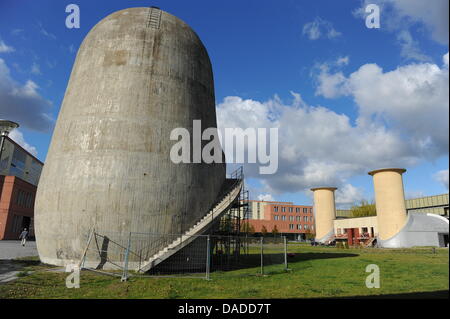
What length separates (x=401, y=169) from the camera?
45.6m

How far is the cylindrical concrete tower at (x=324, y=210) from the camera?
63438 millimetres

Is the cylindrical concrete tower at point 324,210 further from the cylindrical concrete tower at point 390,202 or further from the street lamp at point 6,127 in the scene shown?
the street lamp at point 6,127

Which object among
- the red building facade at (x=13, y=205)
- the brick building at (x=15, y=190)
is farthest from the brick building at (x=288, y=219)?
the red building facade at (x=13, y=205)

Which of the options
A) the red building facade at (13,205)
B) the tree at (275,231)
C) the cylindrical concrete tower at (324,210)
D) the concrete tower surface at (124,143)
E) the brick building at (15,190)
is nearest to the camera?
the concrete tower surface at (124,143)

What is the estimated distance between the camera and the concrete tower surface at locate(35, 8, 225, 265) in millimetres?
15180

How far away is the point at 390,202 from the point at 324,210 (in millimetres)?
19536

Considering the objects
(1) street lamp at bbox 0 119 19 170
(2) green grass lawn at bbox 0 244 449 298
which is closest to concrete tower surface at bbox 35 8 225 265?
(2) green grass lawn at bbox 0 244 449 298

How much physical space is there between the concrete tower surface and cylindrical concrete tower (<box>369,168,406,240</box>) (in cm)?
3691

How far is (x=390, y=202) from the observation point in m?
45.9

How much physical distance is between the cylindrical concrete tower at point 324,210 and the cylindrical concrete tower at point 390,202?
16.7m

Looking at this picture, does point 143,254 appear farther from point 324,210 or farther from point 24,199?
point 324,210

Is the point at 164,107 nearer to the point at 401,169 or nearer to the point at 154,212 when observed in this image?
the point at 154,212
